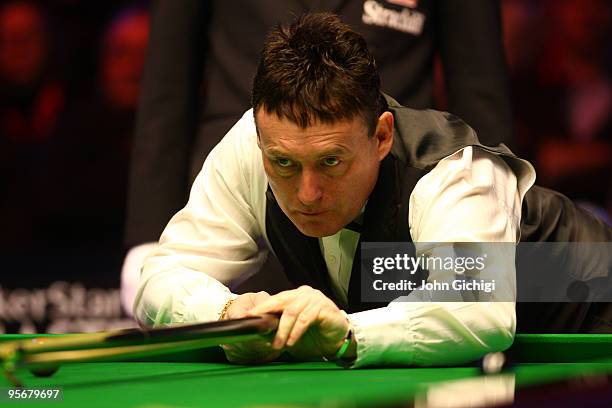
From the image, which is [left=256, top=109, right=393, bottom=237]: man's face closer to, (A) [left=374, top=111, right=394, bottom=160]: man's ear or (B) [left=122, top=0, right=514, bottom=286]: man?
(A) [left=374, top=111, right=394, bottom=160]: man's ear

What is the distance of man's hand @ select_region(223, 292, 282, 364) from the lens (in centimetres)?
248

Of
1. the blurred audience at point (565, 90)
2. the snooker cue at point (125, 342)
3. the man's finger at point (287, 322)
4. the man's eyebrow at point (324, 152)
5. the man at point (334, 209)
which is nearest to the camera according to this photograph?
the snooker cue at point (125, 342)

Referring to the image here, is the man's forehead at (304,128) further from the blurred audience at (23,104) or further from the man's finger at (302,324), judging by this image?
the blurred audience at (23,104)

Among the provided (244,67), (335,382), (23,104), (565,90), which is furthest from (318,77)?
(23,104)

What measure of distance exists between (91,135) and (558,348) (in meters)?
3.32

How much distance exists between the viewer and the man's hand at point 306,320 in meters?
2.34

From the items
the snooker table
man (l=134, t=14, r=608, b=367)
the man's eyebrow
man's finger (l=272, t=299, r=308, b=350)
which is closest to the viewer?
the snooker table

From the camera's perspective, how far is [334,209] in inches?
106

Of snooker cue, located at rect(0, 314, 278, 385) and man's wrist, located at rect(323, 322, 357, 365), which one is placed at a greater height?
snooker cue, located at rect(0, 314, 278, 385)

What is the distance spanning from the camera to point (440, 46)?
12.0 feet

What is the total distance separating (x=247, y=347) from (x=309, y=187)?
1.29 feet

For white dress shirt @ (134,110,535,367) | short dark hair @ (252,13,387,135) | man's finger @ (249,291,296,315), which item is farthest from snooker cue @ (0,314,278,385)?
short dark hair @ (252,13,387,135)

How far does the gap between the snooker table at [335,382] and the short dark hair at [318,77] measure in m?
0.57

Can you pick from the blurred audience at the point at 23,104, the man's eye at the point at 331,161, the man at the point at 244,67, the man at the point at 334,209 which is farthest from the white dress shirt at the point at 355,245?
the blurred audience at the point at 23,104
